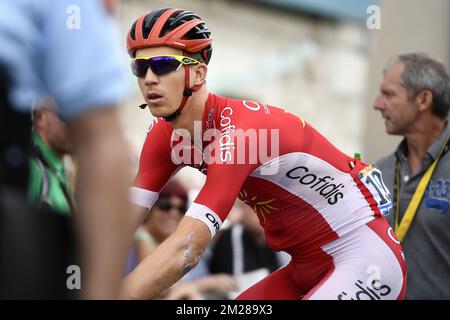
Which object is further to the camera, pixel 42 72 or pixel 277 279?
pixel 277 279

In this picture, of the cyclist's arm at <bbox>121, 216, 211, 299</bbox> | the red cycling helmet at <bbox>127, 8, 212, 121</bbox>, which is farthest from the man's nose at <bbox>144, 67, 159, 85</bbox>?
the cyclist's arm at <bbox>121, 216, 211, 299</bbox>

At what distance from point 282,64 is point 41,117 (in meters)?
14.7

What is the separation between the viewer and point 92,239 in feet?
6.18

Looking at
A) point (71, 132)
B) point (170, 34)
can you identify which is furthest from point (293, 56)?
point (71, 132)

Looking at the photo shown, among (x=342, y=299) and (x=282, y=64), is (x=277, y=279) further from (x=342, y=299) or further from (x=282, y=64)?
(x=282, y=64)

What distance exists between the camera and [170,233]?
605cm

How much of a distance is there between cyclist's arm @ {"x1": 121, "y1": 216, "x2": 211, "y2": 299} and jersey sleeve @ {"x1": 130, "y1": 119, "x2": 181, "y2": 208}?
693 mm

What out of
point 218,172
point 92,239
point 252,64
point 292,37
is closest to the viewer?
point 92,239

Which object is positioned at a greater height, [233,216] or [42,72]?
[42,72]

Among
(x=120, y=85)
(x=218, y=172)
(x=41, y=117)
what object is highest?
(x=120, y=85)

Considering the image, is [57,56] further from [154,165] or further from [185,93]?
[154,165]

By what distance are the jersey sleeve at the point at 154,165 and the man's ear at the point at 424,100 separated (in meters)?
1.95

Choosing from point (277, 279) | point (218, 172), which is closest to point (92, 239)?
point (218, 172)

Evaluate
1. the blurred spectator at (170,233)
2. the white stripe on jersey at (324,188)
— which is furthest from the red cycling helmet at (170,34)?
the blurred spectator at (170,233)
